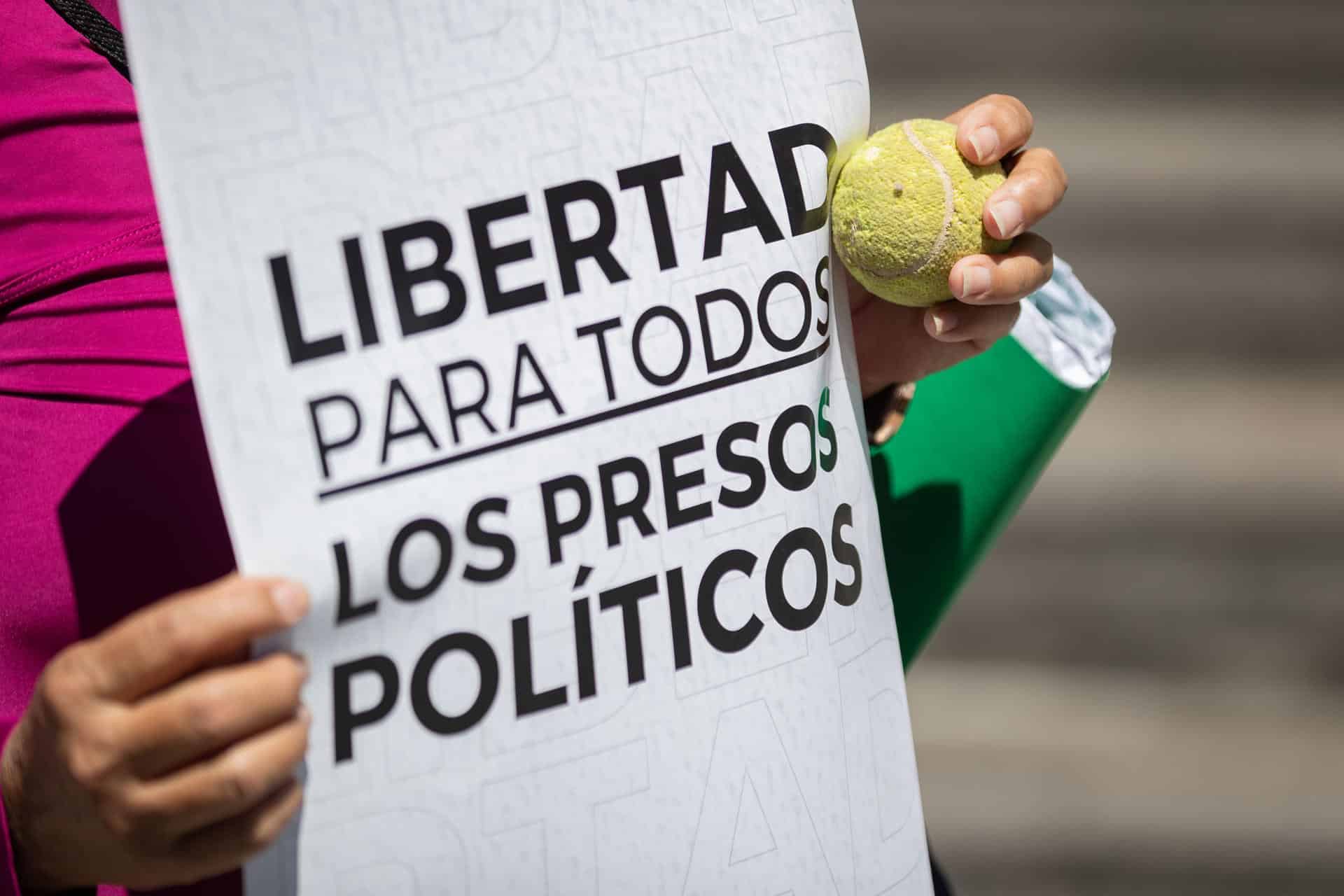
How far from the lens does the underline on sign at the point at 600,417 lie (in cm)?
57

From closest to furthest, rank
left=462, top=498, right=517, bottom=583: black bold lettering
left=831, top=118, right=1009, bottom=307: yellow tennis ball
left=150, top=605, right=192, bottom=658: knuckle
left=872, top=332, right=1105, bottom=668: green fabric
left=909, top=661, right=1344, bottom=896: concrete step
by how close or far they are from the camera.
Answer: left=150, top=605, right=192, bottom=658: knuckle, left=462, top=498, right=517, bottom=583: black bold lettering, left=831, top=118, right=1009, bottom=307: yellow tennis ball, left=872, top=332, right=1105, bottom=668: green fabric, left=909, top=661, right=1344, bottom=896: concrete step

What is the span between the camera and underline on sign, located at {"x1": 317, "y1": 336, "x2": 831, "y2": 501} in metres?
0.57

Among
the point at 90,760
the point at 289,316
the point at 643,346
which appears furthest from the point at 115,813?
the point at 643,346

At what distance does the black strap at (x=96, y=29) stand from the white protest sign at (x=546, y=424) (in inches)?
6.8

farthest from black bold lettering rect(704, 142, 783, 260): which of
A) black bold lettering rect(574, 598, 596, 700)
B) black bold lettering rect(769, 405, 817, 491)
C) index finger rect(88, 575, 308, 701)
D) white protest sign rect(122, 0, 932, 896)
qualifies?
index finger rect(88, 575, 308, 701)

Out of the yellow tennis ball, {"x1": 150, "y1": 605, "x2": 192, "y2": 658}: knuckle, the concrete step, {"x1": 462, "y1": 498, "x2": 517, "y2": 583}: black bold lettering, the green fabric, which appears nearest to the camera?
{"x1": 150, "y1": 605, "x2": 192, "y2": 658}: knuckle

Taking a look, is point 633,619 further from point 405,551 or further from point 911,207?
point 911,207

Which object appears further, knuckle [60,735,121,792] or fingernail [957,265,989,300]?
fingernail [957,265,989,300]

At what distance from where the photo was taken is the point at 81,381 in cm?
64

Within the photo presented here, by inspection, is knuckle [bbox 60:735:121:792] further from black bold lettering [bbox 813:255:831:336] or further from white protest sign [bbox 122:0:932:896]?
black bold lettering [bbox 813:255:831:336]

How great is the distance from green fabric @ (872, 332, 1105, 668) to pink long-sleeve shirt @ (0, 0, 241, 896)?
21.0 inches

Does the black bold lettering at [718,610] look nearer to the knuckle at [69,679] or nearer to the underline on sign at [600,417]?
the underline on sign at [600,417]

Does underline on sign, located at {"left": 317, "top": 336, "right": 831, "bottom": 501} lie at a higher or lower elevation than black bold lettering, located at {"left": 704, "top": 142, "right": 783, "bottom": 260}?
lower

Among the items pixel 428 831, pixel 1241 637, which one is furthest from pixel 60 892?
pixel 1241 637
